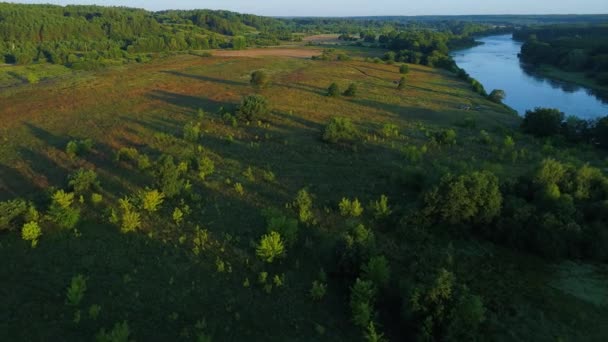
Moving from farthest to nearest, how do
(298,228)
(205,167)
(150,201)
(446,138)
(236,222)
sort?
(446,138) < (205,167) < (150,201) < (236,222) < (298,228)

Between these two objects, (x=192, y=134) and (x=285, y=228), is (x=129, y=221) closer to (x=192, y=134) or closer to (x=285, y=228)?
(x=285, y=228)

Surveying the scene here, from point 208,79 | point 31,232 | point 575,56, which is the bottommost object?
point 31,232

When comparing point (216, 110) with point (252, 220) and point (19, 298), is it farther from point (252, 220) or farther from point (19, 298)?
point (19, 298)

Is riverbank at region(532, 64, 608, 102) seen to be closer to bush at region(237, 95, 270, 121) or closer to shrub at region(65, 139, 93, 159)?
bush at region(237, 95, 270, 121)

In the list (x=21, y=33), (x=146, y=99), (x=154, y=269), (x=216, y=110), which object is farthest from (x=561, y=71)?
(x=21, y=33)

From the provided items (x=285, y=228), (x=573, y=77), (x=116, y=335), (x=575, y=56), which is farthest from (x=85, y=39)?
(x=116, y=335)

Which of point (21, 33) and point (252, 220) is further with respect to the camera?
point (21, 33)

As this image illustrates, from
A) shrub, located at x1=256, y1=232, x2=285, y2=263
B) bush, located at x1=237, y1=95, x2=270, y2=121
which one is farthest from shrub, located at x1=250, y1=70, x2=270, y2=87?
shrub, located at x1=256, y1=232, x2=285, y2=263
